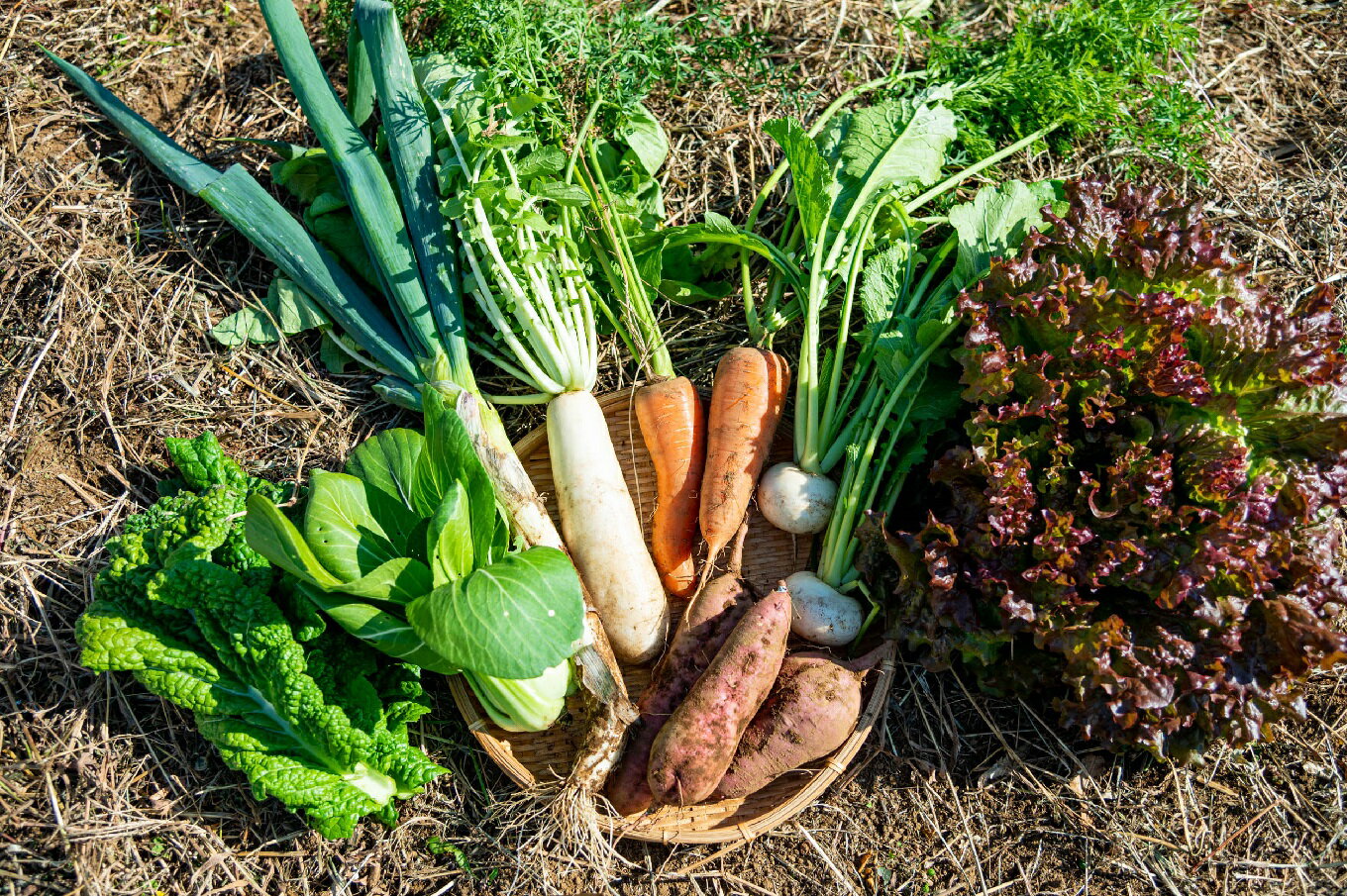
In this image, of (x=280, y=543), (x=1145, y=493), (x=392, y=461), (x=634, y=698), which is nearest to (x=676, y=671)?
(x=634, y=698)

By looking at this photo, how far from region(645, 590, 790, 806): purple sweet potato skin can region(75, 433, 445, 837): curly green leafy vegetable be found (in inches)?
27.8

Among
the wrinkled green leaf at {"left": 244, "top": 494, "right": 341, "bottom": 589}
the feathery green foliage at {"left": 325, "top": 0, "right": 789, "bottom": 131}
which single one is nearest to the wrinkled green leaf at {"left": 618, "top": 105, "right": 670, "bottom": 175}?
the feathery green foliage at {"left": 325, "top": 0, "right": 789, "bottom": 131}

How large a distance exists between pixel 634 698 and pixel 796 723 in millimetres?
591

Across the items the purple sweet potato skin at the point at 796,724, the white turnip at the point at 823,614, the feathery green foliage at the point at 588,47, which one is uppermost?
the feathery green foliage at the point at 588,47

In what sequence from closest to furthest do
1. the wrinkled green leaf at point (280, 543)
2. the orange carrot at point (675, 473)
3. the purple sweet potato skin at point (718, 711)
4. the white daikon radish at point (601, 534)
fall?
the wrinkled green leaf at point (280, 543)
the purple sweet potato skin at point (718, 711)
the white daikon radish at point (601, 534)
the orange carrot at point (675, 473)

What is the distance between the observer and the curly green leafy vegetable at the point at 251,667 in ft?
8.39

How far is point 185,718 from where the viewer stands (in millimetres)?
2900

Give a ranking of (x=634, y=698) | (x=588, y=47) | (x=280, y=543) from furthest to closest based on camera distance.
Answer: (x=588, y=47)
(x=634, y=698)
(x=280, y=543)

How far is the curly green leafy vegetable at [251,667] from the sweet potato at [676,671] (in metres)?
0.60

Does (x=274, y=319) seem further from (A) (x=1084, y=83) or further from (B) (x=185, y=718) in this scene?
(A) (x=1084, y=83)

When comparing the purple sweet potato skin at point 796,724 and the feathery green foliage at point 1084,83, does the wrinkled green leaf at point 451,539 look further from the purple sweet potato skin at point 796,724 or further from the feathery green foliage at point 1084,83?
the feathery green foliage at point 1084,83

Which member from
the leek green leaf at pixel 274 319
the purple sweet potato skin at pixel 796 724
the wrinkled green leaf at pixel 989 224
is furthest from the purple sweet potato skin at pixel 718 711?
the leek green leaf at pixel 274 319

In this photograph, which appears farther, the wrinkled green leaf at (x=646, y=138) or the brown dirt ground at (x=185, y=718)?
the wrinkled green leaf at (x=646, y=138)

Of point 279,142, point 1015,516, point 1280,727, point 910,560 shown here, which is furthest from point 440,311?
point 1280,727
